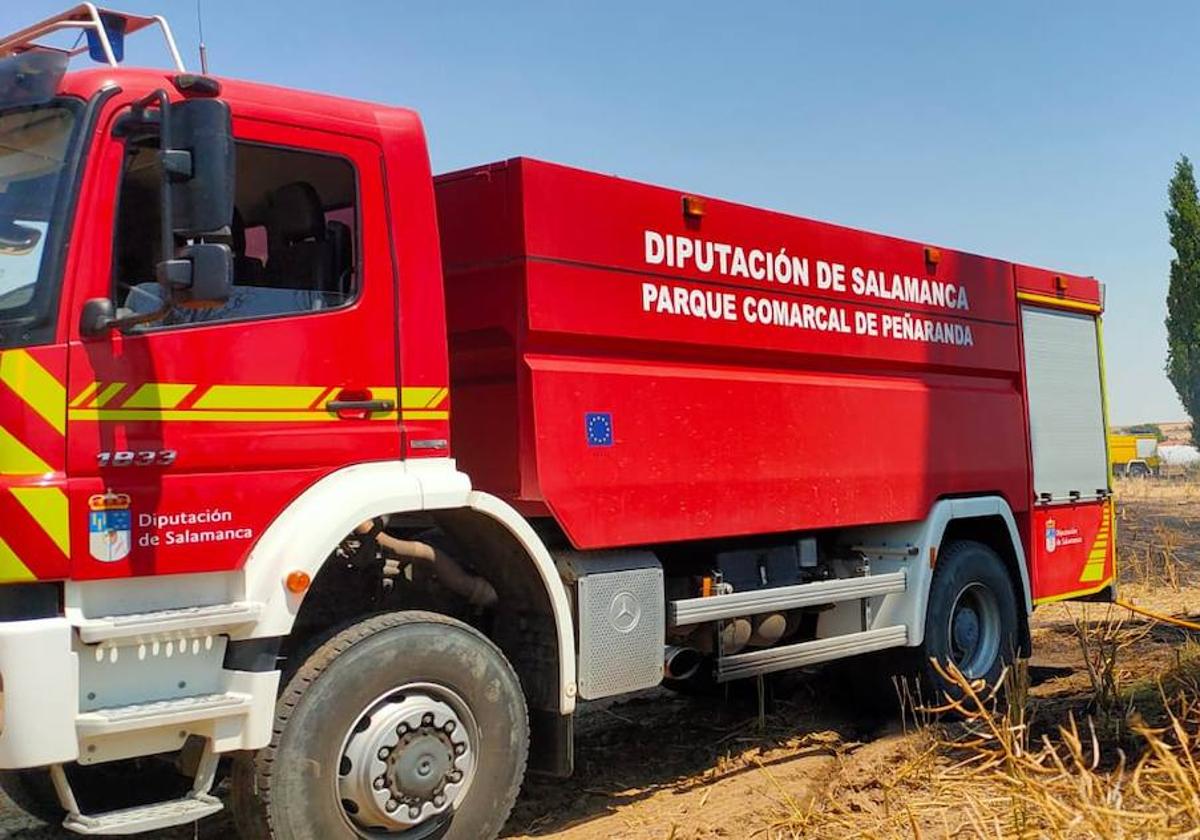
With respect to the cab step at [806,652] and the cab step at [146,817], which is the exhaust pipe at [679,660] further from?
the cab step at [146,817]

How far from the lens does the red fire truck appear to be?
11.2 feet

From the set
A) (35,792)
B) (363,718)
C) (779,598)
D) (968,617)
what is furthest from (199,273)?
(968,617)

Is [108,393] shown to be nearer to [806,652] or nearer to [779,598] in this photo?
[779,598]

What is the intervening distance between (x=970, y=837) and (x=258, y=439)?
246 centimetres

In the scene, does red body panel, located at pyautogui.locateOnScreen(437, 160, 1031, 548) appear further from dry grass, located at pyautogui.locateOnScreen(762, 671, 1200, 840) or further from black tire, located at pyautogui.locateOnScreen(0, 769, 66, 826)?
black tire, located at pyautogui.locateOnScreen(0, 769, 66, 826)

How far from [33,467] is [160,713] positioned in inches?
32.3

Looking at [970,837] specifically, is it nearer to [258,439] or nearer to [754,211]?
[258,439]

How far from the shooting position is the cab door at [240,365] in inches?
136

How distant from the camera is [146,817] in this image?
3.40 metres

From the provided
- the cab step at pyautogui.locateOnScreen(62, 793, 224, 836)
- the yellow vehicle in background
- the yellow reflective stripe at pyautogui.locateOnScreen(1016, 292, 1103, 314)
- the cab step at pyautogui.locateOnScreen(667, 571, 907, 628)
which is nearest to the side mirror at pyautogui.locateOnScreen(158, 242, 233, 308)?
the cab step at pyautogui.locateOnScreen(62, 793, 224, 836)

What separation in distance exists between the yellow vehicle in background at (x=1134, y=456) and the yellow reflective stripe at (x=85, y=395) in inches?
1490

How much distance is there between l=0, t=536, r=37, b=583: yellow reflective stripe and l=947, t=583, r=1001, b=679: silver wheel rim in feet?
16.8

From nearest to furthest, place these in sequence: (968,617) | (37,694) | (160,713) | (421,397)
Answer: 1. (37,694)
2. (160,713)
3. (421,397)
4. (968,617)

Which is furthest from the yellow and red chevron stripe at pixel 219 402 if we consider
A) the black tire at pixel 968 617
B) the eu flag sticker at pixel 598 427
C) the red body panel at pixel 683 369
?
the black tire at pixel 968 617
